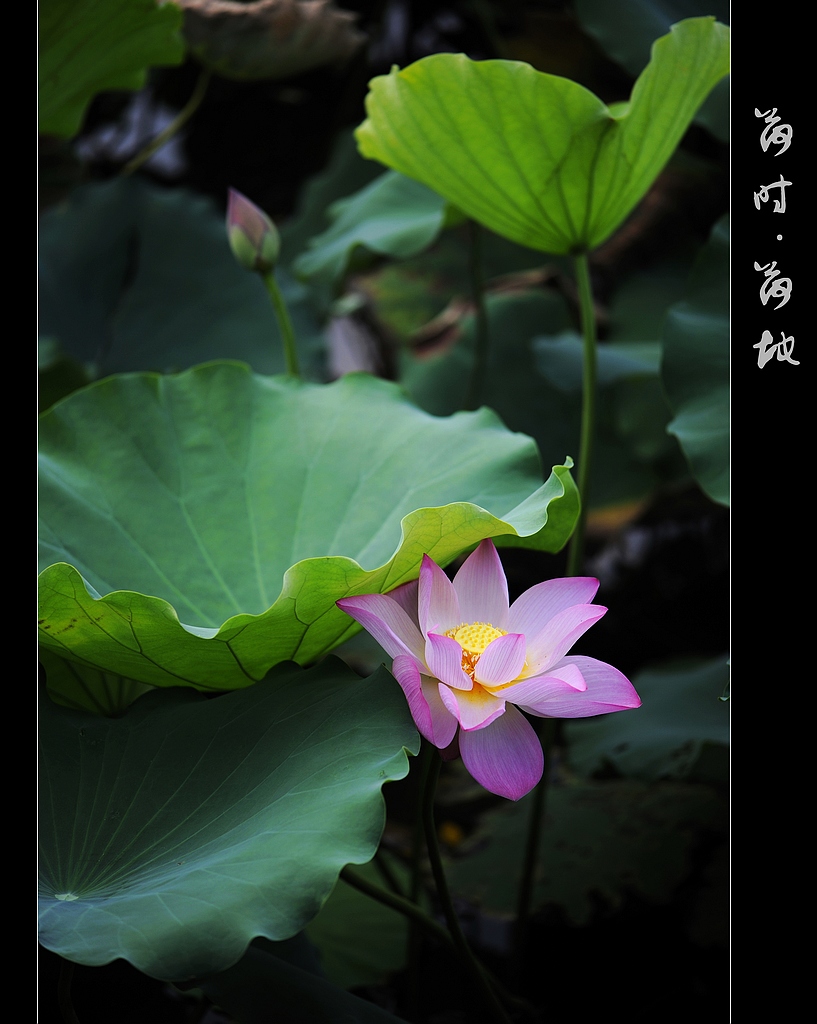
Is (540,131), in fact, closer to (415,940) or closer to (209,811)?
(209,811)

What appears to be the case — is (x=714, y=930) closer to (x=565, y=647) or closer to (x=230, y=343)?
(x=565, y=647)

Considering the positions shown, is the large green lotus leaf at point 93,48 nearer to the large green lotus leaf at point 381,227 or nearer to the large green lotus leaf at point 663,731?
the large green lotus leaf at point 381,227

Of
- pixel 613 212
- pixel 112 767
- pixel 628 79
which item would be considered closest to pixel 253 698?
pixel 112 767

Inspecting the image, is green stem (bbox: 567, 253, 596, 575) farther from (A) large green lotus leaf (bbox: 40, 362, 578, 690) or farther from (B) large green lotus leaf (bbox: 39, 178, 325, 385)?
(B) large green lotus leaf (bbox: 39, 178, 325, 385)

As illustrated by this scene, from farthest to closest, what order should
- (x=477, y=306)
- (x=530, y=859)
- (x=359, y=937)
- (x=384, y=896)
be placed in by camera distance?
(x=477, y=306)
(x=359, y=937)
(x=530, y=859)
(x=384, y=896)
